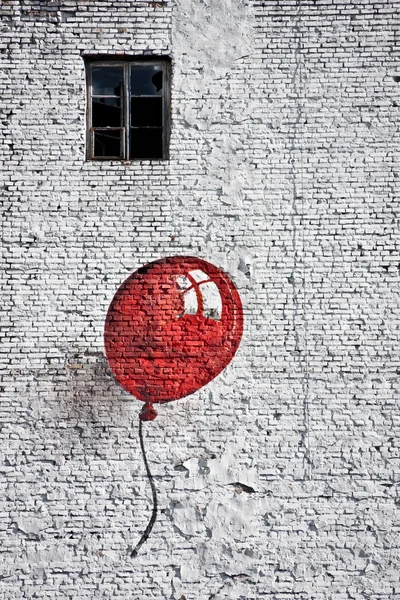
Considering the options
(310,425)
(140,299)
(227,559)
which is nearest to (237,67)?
(140,299)

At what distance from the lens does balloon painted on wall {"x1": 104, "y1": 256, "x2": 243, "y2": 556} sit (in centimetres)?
573

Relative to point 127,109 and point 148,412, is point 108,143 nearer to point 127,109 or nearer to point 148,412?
point 127,109

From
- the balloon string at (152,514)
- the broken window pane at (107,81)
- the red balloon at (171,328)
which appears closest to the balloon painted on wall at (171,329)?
the red balloon at (171,328)

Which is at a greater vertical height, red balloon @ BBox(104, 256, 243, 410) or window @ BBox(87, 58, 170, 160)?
window @ BBox(87, 58, 170, 160)

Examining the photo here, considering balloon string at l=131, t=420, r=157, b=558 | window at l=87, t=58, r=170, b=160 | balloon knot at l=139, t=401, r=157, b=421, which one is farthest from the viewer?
window at l=87, t=58, r=170, b=160

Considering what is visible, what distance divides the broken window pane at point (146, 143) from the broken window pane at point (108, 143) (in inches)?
5.7

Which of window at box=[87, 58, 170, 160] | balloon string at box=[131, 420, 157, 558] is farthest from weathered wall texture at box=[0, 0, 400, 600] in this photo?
window at box=[87, 58, 170, 160]

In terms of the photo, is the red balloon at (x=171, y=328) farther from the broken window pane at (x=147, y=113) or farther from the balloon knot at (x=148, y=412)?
the broken window pane at (x=147, y=113)

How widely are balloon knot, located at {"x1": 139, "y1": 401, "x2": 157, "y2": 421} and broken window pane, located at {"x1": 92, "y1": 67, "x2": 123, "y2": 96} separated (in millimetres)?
3328

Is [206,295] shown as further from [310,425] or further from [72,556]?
[72,556]

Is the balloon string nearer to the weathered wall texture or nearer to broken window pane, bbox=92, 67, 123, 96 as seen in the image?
the weathered wall texture

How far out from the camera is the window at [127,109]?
595 centimetres

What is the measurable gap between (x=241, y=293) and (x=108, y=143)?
2.16 metres

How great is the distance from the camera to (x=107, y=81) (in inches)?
236
